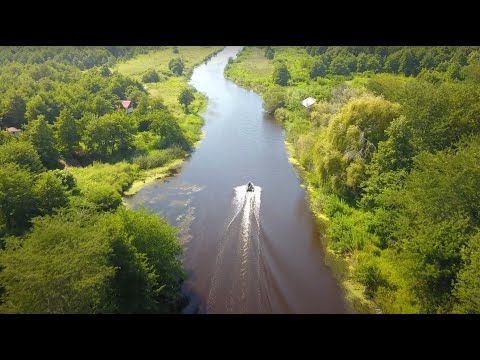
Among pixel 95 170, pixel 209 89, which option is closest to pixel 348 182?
pixel 95 170

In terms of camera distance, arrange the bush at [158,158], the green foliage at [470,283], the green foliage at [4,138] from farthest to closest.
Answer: the bush at [158,158]
the green foliage at [4,138]
the green foliage at [470,283]

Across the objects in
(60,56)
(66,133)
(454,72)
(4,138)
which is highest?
(60,56)

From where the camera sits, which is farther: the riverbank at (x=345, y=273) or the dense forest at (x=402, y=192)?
the riverbank at (x=345, y=273)

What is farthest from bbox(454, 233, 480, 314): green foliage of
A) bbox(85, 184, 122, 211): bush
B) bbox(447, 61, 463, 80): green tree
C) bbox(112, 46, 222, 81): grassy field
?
bbox(112, 46, 222, 81): grassy field

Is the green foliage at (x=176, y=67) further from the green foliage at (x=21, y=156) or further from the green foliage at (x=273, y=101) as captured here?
the green foliage at (x=21, y=156)

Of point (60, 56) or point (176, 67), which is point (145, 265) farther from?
point (60, 56)

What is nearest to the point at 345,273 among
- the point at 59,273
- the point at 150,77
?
the point at 59,273

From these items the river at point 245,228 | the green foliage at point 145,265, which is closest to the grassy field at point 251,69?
the river at point 245,228
